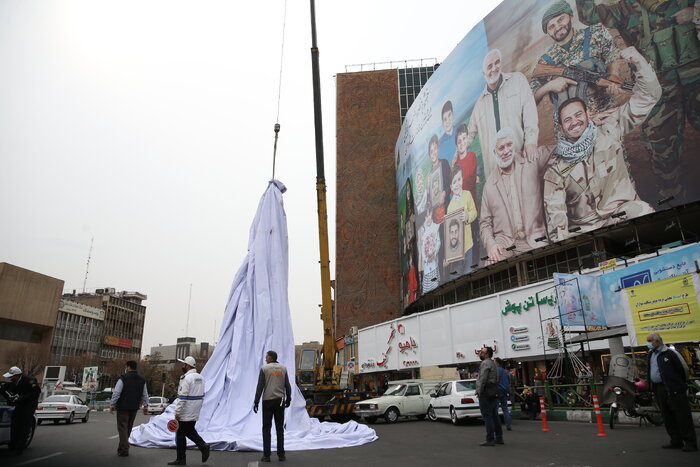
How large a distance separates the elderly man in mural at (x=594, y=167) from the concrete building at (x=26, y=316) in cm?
4483

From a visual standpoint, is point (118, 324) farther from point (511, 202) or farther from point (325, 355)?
point (325, 355)

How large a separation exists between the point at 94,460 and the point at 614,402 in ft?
32.1

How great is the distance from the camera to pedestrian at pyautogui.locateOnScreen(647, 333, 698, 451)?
20.3 ft

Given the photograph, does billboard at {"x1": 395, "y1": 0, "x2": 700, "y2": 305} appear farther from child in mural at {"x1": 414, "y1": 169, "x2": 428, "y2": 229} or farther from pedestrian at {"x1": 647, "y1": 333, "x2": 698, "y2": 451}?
pedestrian at {"x1": 647, "y1": 333, "x2": 698, "y2": 451}

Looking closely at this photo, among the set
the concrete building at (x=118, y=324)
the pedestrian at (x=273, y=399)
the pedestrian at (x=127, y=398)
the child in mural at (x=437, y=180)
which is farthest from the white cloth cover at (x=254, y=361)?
the concrete building at (x=118, y=324)

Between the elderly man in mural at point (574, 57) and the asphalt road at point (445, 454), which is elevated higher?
the elderly man in mural at point (574, 57)

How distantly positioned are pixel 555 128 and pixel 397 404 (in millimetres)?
16884

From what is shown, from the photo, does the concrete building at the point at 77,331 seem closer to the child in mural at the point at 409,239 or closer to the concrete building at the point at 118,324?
the concrete building at the point at 118,324

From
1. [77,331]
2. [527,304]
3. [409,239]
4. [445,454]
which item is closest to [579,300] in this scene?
[527,304]

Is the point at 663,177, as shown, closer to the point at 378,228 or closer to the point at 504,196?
the point at 504,196

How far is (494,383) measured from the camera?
7691mm

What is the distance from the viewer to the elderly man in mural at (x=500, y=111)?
25.9 m

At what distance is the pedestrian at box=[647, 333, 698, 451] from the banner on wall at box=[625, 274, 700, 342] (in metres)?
3.85

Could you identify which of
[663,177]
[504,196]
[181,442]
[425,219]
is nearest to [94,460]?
[181,442]
